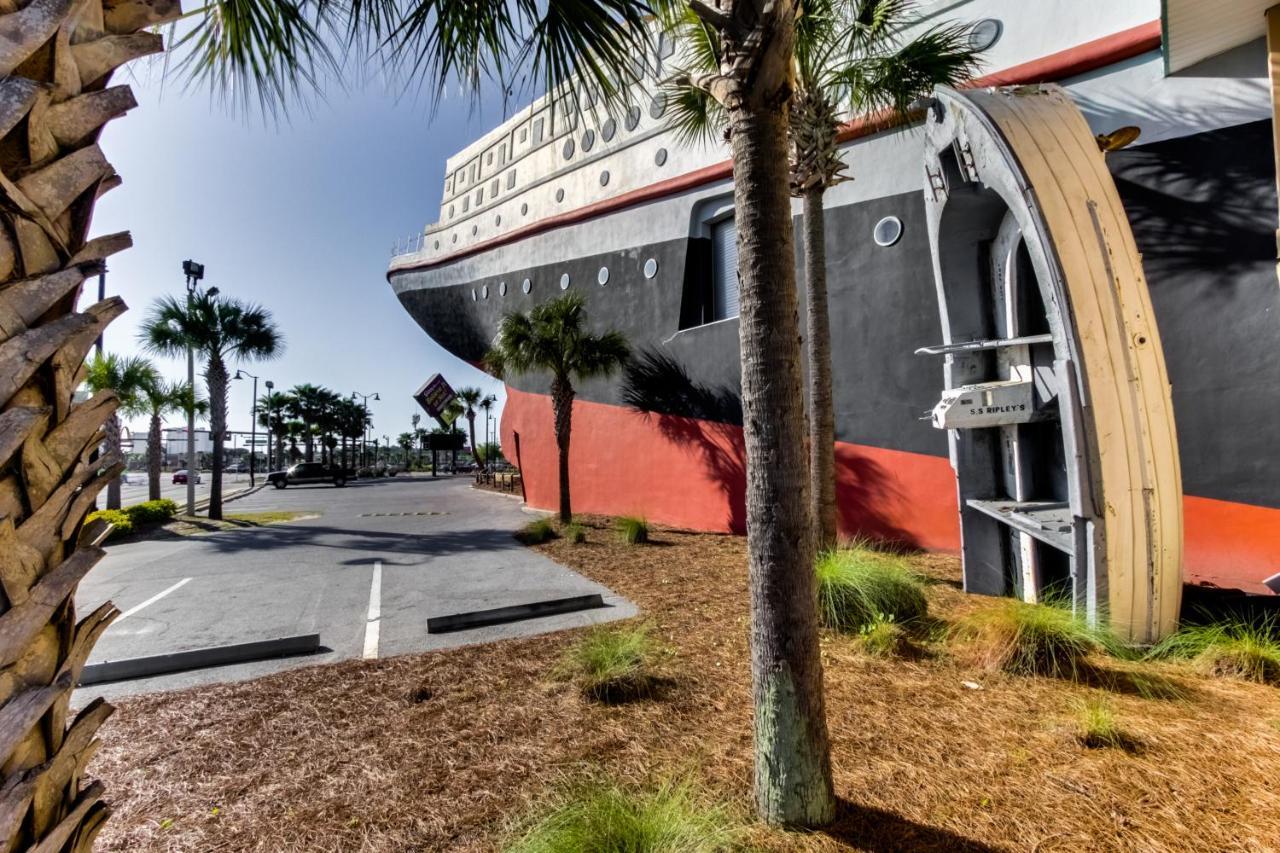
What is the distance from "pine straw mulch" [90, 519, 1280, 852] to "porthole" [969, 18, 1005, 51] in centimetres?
876

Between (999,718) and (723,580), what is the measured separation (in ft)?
13.8

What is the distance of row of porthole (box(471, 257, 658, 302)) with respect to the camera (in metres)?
13.3

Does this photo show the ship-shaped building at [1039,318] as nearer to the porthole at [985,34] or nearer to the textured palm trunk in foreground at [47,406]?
the porthole at [985,34]

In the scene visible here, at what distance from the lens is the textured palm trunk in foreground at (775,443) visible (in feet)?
7.81

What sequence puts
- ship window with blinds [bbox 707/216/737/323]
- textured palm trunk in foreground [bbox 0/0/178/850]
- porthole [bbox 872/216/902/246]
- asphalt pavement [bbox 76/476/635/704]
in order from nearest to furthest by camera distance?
textured palm trunk in foreground [bbox 0/0/178/850] → asphalt pavement [bbox 76/476/635/704] → porthole [bbox 872/216/902/246] → ship window with blinds [bbox 707/216/737/323]

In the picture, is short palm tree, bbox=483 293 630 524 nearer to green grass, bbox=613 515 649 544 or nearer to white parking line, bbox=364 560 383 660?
green grass, bbox=613 515 649 544

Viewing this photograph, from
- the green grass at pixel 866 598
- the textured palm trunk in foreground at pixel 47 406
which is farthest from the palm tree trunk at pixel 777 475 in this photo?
the green grass at pixel 866 598

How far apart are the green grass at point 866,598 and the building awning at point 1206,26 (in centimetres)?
619

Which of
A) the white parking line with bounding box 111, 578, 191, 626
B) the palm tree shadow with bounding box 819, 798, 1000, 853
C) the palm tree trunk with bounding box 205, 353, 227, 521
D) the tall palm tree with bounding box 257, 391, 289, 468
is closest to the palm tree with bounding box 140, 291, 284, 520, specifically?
the palm tree trunk with bounding box 205, 353, 227, 521

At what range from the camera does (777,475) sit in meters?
2.38

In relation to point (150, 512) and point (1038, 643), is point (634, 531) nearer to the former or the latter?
point (1038, 643)

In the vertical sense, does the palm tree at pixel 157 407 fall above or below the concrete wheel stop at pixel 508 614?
above

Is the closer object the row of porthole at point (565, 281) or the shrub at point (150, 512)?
the row of porthole at point (565, 281)

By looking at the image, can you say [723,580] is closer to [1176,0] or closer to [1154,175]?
[1154,175]
